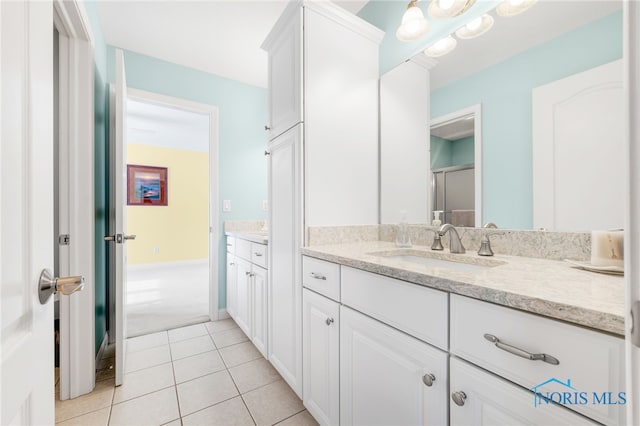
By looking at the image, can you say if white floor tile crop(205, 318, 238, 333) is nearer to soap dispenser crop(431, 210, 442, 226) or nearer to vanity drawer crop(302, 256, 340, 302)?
vanity drawer crop(302, 256, 340, 302)

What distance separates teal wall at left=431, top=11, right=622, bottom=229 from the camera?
0.92 m

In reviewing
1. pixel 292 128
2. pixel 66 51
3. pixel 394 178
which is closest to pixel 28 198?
pixel 292 128

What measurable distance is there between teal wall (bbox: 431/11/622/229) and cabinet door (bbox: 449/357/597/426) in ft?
2.36

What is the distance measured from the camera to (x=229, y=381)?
1701 millimetres

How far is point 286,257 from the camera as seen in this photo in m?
1.58

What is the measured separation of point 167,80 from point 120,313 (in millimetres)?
2132

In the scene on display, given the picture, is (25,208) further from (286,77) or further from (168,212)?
(168,212)

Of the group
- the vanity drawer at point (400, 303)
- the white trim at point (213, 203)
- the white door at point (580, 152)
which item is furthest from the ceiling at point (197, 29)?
the vanity drawer at point (400, 303)

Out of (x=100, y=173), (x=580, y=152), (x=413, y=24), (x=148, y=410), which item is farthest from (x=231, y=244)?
(x=580, y=152)

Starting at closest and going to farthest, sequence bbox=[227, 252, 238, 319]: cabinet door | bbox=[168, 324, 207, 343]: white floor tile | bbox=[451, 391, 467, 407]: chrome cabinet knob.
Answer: bbox=[451, 391, 467, 407]: chrome cabinet knob
bbox=[168, 324, 207, 343]: white floor tile
bbox=[227, 252, 238, 319]: cabinet door

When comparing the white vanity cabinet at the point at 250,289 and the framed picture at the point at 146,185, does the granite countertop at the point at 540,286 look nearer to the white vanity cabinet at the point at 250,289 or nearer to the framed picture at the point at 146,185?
the white vanity cabinet at the point at 250,289

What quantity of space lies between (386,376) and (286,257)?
0.83 meters

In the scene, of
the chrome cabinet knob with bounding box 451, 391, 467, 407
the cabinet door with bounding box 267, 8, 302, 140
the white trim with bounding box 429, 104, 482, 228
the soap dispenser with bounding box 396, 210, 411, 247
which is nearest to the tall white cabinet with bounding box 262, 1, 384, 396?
Answer: the cabinet door with bounding box 267, 8, 302, 140

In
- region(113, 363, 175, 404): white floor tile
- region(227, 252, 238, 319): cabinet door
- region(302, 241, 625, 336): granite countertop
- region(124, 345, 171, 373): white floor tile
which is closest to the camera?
region(302, 241, 625, 336): granite countertop
